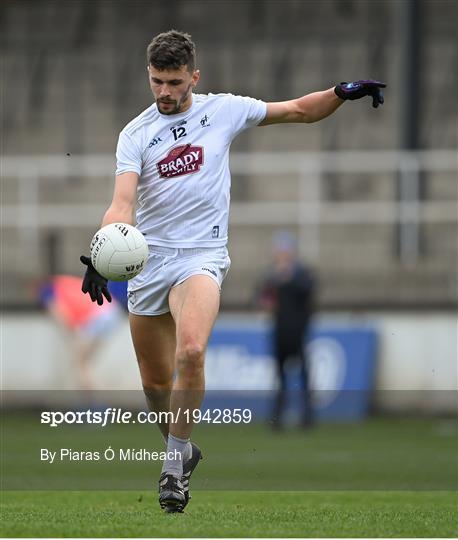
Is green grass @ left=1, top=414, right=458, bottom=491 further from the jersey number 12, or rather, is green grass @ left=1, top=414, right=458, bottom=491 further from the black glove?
the jersey number 12

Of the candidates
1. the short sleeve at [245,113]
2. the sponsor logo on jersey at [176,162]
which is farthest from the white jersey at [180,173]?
the short sleeve at [245,113]

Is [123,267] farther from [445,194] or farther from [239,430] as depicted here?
[445,194]

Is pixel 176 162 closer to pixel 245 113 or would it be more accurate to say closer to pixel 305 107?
pixel 245 113

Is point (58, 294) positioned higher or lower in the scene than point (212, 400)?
higher

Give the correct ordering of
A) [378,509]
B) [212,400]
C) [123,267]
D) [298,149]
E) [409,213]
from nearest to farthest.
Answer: [123,267] → [378,509] → [212,400] → [409,213] → [298,149]

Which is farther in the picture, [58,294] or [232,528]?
[58,294]

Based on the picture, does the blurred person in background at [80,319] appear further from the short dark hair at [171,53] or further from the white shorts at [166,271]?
the short dark hair at [171,53]

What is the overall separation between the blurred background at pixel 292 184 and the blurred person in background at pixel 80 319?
6.9 inches

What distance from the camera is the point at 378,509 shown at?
9039 mm

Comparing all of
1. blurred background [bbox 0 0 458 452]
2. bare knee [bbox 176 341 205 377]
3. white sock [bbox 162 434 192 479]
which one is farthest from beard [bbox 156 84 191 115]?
blurred background [bbox 0 0 458 452]

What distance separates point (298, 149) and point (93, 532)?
18.0m

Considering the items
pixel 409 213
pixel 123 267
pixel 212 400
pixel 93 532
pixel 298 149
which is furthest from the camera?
pixel 298 149

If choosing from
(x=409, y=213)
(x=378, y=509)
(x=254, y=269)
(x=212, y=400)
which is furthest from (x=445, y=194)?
(x=378, y=509)

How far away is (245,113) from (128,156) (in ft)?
2.77
